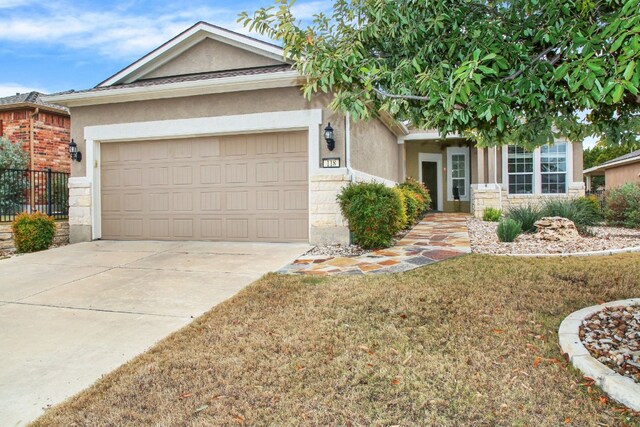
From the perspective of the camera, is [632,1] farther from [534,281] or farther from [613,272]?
[613,272]

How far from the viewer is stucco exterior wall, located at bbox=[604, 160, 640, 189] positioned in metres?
17.2

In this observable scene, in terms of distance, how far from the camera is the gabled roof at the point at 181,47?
32.2ft

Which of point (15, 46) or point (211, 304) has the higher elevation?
point (15, 46)

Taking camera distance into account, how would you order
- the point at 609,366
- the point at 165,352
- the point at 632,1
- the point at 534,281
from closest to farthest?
the point at 632,1 < the point at 609,366 < the point at 165,352 < the point at 534,281

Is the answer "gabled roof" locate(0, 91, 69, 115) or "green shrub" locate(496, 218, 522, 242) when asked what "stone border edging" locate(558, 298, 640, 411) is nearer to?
"green shrub" locate(496, 218, 522, 242)

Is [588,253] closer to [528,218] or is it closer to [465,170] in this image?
[528,218]

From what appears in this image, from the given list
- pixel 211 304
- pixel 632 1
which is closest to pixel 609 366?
pixel 632 1

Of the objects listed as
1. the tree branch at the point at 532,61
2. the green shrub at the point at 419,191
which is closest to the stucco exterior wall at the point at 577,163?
the green shrub at the point at 419,191

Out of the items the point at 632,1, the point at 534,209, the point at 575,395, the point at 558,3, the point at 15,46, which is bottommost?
the point at 575,395

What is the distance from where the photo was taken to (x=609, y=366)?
9.66 feet

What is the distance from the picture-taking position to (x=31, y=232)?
28.3 feet

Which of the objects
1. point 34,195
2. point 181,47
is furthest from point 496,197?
point 34,195

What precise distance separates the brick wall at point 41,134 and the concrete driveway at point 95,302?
21.0 ft

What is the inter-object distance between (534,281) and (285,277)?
335 centimetres
